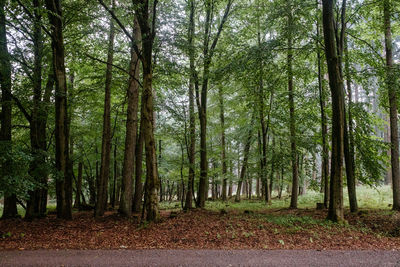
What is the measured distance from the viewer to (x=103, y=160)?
11.3 metres

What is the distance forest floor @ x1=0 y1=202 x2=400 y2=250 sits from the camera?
6.01 m

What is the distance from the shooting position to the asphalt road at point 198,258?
4770 millimetres

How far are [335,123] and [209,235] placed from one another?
588 cm

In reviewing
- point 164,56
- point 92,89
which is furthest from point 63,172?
point 164,56

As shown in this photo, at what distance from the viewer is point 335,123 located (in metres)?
8.81

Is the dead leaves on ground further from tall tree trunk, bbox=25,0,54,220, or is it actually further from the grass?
the grass

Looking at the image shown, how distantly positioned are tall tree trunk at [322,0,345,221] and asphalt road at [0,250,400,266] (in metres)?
3.18

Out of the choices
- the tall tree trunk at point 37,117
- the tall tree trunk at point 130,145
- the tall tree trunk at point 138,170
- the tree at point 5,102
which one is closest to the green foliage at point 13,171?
the tree at point 5,102

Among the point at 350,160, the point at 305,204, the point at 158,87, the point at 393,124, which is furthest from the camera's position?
the point at 305,204

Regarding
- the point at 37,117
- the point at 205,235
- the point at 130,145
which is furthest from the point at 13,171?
the point at 205,235

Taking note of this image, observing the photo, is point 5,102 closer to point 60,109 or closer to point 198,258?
point 60,109

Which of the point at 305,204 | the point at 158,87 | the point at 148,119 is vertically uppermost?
the point at 158,87

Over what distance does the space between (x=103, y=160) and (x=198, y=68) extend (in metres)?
6.65

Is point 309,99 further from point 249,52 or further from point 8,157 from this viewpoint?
point 8,157
